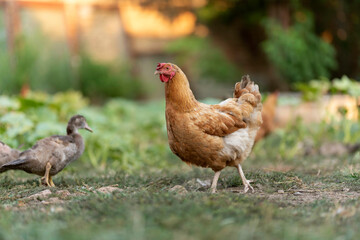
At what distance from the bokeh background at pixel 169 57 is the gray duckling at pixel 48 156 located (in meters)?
2.22

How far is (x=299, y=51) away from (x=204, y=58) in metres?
3.40

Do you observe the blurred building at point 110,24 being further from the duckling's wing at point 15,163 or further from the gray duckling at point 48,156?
the duckling's wing at point 15,163

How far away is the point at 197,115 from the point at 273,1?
9.52 metres

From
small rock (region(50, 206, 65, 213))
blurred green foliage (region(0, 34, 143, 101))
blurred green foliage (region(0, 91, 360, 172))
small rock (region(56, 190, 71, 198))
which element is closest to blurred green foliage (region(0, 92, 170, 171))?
blurred green foliage (region(0, 91, 360, 172))

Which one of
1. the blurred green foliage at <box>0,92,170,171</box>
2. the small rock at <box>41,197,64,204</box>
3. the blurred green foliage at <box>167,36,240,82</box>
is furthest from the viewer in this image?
the blurred green foliage at <box>167,36,240,82</box>

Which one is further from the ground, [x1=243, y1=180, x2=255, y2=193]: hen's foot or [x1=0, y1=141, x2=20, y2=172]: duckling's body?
[x1=0, y1=141, x2=20, y2=172]: duckling's body

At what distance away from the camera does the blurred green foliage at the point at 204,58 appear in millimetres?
13953

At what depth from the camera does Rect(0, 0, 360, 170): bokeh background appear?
7953 mm

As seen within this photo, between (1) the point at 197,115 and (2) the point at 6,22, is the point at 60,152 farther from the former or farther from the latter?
(2) the point at 6,22

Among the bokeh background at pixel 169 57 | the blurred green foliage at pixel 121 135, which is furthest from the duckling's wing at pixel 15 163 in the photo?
the bokeh background at pixel 169 57

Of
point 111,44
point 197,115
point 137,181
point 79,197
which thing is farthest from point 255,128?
point 111,44

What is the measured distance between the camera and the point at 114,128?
27.1 feet

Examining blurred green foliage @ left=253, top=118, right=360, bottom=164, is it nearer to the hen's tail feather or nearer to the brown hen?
the hen's tail feather

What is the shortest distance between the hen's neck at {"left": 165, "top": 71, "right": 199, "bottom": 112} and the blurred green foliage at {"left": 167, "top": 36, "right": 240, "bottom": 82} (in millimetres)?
9789
